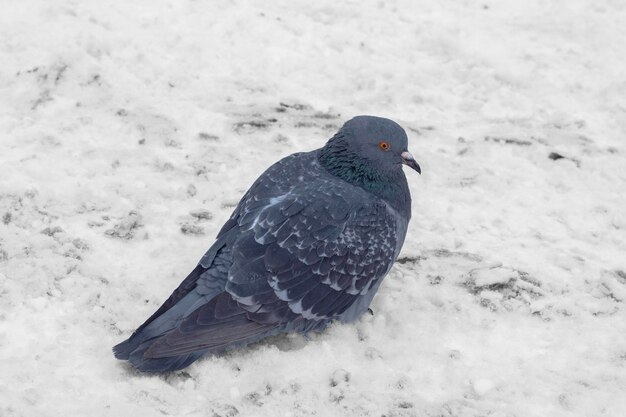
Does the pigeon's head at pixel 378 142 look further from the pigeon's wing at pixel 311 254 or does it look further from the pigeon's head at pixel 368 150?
the pigeon's wing at pixel 311 254

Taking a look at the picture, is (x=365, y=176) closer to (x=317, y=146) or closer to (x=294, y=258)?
(x=294, y=258)

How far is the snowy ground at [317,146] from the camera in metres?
4.28

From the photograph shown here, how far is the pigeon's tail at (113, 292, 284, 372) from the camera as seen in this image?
4.13m

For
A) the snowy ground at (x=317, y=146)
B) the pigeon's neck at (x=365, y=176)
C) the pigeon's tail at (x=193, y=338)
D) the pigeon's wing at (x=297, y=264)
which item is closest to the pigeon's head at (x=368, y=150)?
the pigeon's neck at (x=365, y=176)

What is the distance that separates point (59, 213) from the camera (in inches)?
209

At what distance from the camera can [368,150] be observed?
16.6ft

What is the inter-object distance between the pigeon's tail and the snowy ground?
0.35 ft

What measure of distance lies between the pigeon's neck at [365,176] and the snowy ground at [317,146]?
1.69ft

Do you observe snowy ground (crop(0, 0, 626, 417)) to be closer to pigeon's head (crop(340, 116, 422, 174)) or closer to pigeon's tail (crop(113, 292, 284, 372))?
pigeon's tail (crop(113, 292, 284, 372))

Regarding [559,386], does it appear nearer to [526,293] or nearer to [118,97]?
[526,293]

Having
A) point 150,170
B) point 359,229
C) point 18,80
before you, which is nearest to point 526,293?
point 359,229

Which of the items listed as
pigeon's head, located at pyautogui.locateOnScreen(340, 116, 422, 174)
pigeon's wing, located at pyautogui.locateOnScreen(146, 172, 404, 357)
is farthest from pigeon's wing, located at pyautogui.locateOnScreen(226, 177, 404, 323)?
pigeon's head, located at pyautogui.locateOnScreen(340, 116, 422, 174)

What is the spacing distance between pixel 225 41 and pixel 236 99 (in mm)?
898

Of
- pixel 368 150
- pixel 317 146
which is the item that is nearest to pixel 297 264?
pixel 368 150
